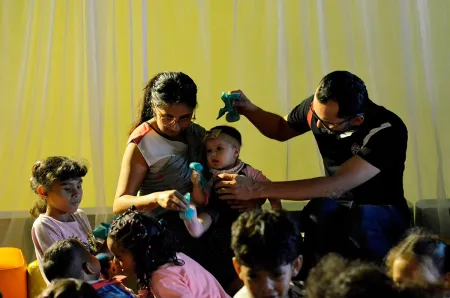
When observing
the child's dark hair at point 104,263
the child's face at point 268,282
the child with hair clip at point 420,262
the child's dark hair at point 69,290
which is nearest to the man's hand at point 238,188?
the child's dark hair at point 104,263

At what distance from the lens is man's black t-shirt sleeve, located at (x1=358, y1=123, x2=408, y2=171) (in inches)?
106

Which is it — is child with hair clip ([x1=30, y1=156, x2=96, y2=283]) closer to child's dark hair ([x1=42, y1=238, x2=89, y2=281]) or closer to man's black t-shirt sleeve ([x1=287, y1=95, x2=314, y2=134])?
child's dark hair ([x1=42, y1=238, x2=89, y2=281])

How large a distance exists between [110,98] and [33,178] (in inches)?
31.1

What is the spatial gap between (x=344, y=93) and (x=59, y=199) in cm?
108

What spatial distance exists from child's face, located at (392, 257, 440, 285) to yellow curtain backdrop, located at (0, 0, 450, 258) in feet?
4.69

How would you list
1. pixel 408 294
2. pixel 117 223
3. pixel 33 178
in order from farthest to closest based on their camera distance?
pixel 33 178
pixel 117 223
pixel 408 294

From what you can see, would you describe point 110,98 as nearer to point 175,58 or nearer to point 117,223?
point 175,58

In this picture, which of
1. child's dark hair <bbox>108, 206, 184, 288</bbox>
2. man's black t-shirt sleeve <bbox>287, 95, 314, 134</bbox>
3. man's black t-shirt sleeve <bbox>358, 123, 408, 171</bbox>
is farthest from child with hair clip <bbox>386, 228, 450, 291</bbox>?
man's black t-shirt sleeve <bbox>287, 95, 314, 134</bbox>

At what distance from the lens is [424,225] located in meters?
3.42

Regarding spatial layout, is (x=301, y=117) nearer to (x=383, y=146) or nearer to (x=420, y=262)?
(x=383, y=146)

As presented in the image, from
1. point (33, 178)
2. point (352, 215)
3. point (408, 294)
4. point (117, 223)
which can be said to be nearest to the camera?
point (408, 294)

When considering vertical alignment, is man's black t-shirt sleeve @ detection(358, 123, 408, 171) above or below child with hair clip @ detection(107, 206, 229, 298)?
above

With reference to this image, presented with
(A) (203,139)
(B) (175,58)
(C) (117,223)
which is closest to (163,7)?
(B) (175,58)

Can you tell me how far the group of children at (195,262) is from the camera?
172cm
